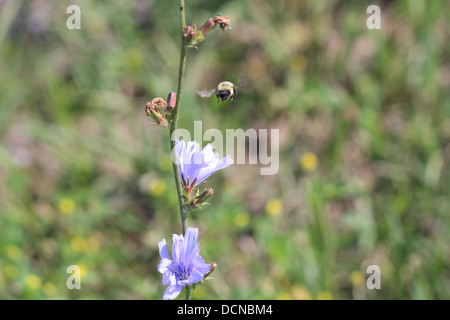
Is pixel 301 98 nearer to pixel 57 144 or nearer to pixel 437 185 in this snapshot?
pixel 437 185

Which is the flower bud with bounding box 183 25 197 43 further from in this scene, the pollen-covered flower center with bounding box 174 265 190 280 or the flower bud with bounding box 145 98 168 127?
the pollen-covered flower center with bounding box 174 265 190 280

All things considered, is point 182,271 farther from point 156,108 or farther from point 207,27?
point 207,27

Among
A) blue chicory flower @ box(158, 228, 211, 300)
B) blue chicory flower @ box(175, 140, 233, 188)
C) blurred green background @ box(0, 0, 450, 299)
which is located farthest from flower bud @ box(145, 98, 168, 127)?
blurred green background @ box(0, 0, 450, 299)

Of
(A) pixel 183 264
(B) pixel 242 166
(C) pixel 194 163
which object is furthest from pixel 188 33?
(B) pixel 242 166

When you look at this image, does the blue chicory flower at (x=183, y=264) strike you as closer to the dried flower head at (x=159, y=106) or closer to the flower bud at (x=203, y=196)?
the flower bud at (x=203, y=196)

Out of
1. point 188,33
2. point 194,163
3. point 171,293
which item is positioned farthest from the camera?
point 194,163
